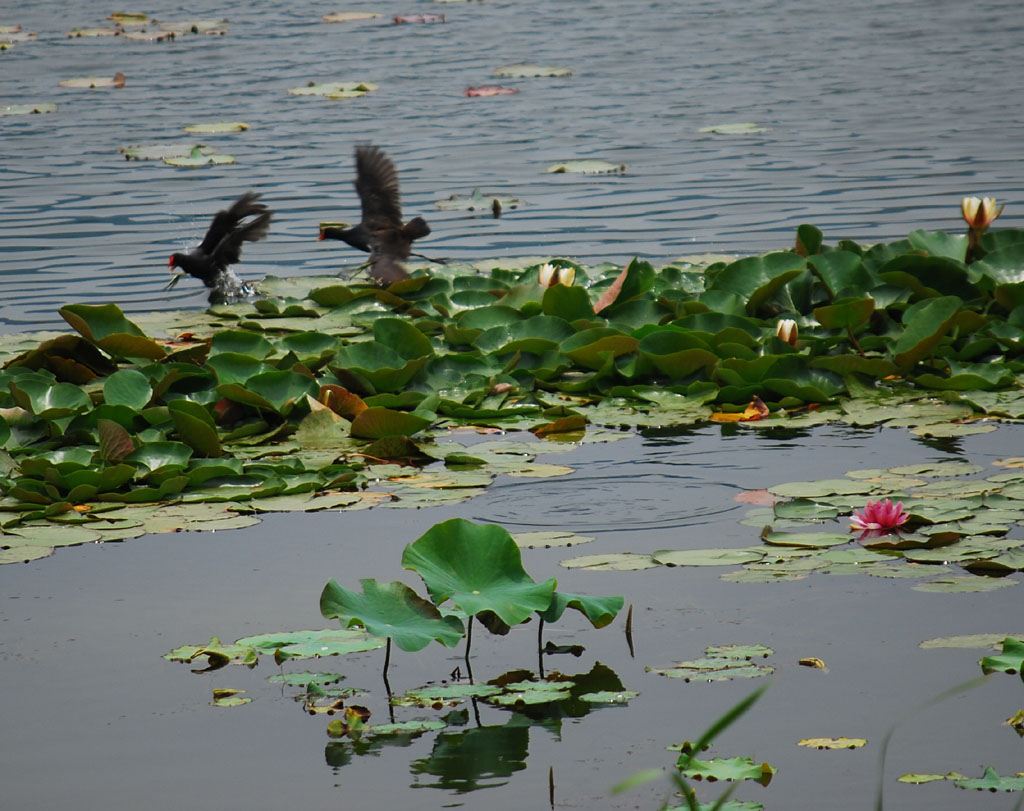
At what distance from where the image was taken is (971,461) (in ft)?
14.2

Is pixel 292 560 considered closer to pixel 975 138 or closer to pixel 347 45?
pixel 975 138

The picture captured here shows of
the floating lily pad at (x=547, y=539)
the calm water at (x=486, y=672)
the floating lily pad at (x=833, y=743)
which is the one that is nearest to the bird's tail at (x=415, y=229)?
the calm water at (x=486, y=672)

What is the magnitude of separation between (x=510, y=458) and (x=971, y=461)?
1.41 metres

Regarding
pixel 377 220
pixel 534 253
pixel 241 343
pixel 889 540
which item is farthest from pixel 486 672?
pixel 534 253

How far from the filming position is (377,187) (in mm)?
7539

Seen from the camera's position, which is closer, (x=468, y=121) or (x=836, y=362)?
(x=836, y=362)

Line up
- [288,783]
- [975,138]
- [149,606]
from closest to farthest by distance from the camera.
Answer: [288,783] < [149,606] < [975,138]

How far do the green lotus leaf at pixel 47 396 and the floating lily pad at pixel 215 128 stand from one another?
24.3 feet

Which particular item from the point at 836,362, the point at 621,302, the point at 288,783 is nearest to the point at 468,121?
the point at 621,302

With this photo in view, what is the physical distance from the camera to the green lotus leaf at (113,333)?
18.1ft

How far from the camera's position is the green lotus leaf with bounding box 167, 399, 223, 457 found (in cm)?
451

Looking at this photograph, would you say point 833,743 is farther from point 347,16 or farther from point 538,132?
point 347,16

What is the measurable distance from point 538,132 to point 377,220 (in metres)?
5.22

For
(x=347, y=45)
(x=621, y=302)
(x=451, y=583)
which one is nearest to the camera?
(x=451, y=583)
